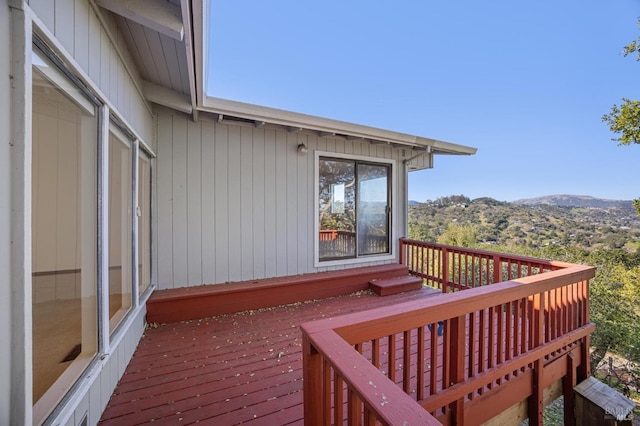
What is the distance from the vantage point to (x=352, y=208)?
479 cm

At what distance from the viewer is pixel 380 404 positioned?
80 cm

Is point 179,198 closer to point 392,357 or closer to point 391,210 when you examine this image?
point 392,357

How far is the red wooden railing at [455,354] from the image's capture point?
99cm

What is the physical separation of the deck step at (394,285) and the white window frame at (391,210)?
0.45 meters

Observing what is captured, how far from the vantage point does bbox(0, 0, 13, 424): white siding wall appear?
881 mm

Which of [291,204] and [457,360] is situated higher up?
[291,204]

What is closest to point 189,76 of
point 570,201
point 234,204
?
point 234,204

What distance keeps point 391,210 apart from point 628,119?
7.14 m

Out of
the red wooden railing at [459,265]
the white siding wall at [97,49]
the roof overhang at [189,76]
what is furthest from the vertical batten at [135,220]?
the red wooden railing at [459,265]

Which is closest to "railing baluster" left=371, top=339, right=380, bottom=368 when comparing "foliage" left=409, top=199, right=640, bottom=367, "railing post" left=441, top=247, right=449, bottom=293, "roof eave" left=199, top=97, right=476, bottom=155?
"roof eave" left=199, top=97, right=476, bottom=155

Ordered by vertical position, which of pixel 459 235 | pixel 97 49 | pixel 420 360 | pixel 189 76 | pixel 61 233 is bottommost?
pixel 459 235

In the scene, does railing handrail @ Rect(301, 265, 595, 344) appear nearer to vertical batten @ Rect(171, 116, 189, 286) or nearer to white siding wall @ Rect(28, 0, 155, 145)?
white siding wall @ Rect(28, 0, 155, 145)

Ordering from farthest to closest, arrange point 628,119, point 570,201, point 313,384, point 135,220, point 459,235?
1. point 570,201
2. point 459,235
3. point 628,119
4. point 135,220
5. point 313,384

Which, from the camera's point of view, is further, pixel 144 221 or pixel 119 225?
pixel 144 221
